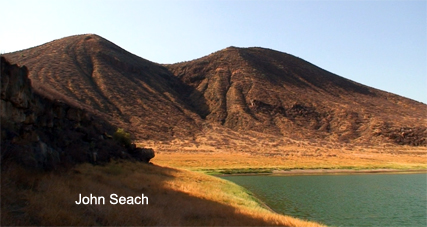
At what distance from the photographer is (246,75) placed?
12012 centimetres

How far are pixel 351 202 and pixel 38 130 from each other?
2166cm

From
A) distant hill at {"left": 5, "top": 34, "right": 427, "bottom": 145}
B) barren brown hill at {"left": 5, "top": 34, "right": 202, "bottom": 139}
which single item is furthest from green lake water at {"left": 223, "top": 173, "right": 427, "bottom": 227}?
barren brown hill at {"left": 5, "top": 34, "right": 202, "bottom": 139}

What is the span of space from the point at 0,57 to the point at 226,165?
42848mm

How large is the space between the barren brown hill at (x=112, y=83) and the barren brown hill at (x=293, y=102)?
10.5 metres

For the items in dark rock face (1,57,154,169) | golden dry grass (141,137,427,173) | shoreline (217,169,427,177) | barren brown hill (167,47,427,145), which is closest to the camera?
dark rock face (1,57,154,169)

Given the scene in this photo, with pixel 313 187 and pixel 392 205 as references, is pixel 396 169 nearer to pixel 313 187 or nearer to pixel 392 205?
pixel 313 187

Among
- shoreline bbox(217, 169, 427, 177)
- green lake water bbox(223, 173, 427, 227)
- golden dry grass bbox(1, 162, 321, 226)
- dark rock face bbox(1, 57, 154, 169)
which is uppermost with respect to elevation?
dark rock face bbox(1, 57, 154, 169)

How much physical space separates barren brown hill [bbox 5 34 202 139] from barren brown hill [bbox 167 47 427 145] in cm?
1049

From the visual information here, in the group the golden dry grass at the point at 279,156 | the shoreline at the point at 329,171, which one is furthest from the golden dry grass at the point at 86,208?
the golden dry grass at the point at 279,156

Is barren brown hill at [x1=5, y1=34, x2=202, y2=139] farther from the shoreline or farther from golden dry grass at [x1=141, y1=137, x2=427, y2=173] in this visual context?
the shoreline

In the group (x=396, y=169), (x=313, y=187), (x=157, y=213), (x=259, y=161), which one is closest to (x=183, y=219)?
(x=157, y=213)

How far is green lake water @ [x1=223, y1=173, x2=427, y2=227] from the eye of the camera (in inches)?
788

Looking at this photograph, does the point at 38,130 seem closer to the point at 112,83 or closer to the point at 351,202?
the point at 351,202

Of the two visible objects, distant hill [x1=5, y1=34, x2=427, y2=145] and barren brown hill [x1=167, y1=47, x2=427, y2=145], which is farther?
barren brown hill [x1=167, y1=47, x2=427, y2=145]
